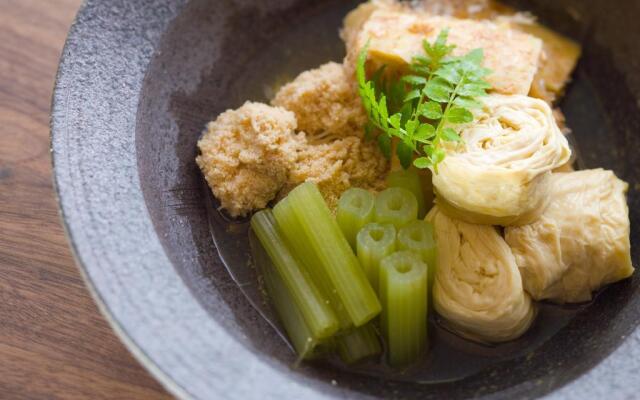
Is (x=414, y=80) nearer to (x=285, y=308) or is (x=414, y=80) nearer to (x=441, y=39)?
(x=441, y=39)

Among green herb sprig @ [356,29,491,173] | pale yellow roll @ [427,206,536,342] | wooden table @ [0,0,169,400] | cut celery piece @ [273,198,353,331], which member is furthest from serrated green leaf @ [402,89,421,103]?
wooden table @ [0,0,169,400]

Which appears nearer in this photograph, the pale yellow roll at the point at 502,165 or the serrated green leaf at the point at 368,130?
the pale yellow roll at the point at 502,165

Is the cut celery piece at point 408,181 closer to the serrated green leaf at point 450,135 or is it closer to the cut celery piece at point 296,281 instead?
the serrated green leaf at point 450,135

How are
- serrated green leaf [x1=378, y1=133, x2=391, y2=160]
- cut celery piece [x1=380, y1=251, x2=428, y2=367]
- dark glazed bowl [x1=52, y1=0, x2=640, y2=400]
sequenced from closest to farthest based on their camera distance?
dark glazed bowl [x1=52, y1=0, x2=640, y2=400], cut celery piece [x1=380, y1=251, x2=428, y2=367], serrated green leaf [x1=378, y1=133, x2=391, y2=160]

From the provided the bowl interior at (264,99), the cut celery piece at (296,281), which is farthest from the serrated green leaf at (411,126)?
the bowl interior at (264,99)

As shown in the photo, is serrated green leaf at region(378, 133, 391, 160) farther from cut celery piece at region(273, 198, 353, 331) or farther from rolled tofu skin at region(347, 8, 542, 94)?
cut celery piece at region(273, 198, 353, 331)

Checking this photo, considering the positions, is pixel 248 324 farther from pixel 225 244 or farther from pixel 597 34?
pixel 597 34

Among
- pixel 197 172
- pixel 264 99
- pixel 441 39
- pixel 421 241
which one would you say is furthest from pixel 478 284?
pixel 264 99

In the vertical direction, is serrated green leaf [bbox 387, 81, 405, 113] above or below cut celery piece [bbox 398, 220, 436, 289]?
above
